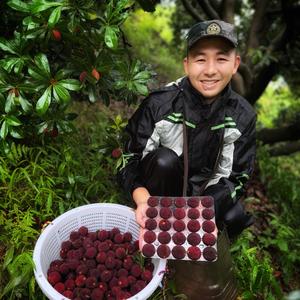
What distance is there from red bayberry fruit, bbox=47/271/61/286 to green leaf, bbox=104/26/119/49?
3.90ft

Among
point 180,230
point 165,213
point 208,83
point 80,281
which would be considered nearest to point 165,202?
point 165,213

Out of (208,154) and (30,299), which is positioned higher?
(208,154)

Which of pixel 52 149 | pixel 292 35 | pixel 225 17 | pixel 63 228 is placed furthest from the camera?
pixel 292 35

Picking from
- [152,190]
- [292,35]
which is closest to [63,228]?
[152,190]

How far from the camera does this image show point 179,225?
2.12 metres

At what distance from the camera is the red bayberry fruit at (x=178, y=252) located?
2.04 metres

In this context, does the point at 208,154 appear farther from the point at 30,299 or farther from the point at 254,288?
the point at 30,299

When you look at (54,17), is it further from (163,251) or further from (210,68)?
(163,251)

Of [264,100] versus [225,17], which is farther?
[264,100]

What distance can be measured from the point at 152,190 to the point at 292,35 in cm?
263

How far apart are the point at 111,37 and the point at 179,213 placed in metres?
0.97

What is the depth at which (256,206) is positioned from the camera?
11.6ft

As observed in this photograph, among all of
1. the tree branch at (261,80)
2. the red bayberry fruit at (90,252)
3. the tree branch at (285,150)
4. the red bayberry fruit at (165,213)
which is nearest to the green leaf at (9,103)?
the red bayberry fruit at (90,252)

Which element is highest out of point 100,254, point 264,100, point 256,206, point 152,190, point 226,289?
point 152,190
